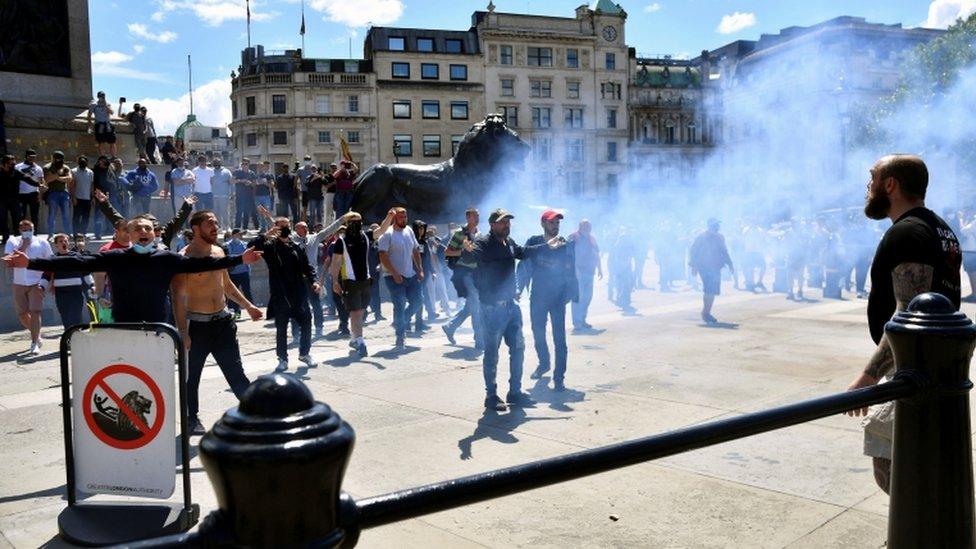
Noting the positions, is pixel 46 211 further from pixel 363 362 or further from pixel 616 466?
pixel 616 466

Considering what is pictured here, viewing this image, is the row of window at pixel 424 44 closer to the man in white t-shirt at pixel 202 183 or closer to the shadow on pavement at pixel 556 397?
the man in white t-shirt at pixel 202 183

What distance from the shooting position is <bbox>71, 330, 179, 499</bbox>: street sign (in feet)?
14.5

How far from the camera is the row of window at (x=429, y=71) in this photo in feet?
224

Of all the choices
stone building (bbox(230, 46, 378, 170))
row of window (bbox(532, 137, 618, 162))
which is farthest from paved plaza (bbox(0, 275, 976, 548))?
row of window (bbox(532, 137, 618, 162))

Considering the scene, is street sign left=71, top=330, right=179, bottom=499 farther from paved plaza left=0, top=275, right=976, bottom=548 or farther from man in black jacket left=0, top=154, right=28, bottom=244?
man in black jacket left=0, top=154, right=28, bottom=244

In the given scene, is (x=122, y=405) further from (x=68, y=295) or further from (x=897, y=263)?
(x=68, y=295)

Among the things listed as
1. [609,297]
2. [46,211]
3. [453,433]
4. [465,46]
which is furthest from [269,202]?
[465,46]

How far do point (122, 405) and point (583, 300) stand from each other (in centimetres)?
921

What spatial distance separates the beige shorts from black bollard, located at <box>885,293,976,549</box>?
11.1 metres

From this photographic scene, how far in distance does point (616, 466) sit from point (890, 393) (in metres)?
1.08

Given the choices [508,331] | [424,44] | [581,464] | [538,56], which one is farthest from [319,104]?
[581,464]

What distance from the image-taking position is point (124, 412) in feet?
14.6

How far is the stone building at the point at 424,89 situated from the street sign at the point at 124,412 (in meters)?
62.7

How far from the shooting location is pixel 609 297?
17.1m
